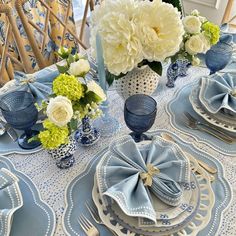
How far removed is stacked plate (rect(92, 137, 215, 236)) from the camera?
54 centimetres

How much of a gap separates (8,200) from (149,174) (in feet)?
1.08

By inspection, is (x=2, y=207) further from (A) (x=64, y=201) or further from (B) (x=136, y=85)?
(B) (x=136, y=85)

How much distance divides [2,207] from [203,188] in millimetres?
467

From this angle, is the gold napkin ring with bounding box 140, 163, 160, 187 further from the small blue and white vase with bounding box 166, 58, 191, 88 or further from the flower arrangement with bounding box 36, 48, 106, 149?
the small blue and white vase with bounding box 166, 58, 191, 88

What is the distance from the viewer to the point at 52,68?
3.66ft

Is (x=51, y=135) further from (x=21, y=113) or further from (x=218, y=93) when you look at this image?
(x=218, y=93)

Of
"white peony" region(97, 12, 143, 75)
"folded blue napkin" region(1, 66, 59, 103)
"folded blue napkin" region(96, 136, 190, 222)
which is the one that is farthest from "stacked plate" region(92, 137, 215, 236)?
"folded blue napkin" region(1, 66, 59, 103)

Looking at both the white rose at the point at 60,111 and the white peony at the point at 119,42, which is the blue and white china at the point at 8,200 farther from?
the white peony at the point at 119,42

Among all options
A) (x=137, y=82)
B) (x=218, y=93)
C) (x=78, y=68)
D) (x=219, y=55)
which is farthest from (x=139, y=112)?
(x=219, y=55)

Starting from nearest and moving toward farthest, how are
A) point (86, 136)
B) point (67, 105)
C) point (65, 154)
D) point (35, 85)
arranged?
point (67, 105) → point (65, 154) → point (86, 136) → point (35, 85)

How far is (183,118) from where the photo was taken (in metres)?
0.86

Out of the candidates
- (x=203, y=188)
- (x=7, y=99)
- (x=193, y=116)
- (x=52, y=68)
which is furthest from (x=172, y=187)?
(x=52, y=68)

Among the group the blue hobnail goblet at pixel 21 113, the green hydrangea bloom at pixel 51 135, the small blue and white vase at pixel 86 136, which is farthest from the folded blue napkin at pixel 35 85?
the green hydrangea bloom at pixel 51 135

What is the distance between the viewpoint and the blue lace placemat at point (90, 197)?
57 centimetres
